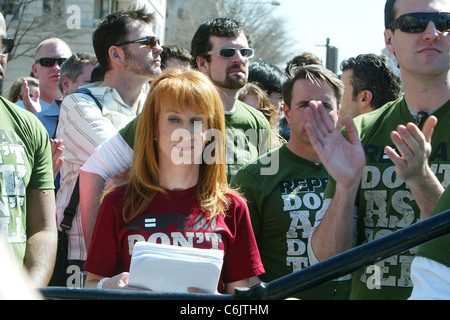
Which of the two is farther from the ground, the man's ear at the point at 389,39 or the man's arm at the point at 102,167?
the man's ear at the point at 389,39

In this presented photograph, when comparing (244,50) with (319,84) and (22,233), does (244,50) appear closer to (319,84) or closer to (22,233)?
(319,84)

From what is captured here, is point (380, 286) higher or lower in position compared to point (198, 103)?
lower

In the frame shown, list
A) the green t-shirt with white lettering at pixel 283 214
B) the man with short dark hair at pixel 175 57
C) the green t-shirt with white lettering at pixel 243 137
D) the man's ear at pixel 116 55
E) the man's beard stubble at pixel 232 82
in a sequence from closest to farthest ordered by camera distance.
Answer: the green t-shirt with white lettering at pixel 283 214
the green t-shirt with white lettering at pixel 243 137
the man's ear at pixel 116 55
the man's beard stubble at pixel 232 82
the man with short dark hair at pixel 175 57

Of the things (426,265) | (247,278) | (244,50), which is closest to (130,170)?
(247,278)

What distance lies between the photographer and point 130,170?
2.97 m

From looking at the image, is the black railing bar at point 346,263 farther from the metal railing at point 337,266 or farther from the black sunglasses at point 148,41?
the black sunglasses at point 148,41

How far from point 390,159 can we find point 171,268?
3.39 feet

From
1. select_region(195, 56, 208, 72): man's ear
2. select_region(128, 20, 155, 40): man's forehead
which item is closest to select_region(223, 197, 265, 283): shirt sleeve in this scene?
select_region(128, 20, 155, 40): man's forehead

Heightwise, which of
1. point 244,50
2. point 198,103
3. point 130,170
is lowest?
point 130,170

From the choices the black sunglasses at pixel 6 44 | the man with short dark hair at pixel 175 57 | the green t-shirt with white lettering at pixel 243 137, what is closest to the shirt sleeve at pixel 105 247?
the black sunglasses at pixel 6 44

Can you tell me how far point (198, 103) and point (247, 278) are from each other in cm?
82

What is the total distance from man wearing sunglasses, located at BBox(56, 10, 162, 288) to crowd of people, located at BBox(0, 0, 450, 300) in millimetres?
17

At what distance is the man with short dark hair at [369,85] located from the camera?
5102 millimetres

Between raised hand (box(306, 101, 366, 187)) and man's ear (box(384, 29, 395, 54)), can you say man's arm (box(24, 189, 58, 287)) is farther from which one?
man's ear (box(384, 29, 395, 54))
